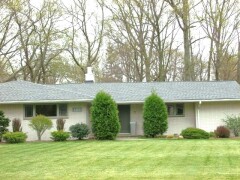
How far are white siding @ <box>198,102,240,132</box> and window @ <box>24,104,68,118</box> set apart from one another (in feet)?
27.9

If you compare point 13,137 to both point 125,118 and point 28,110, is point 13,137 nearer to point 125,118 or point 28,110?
point 28,110

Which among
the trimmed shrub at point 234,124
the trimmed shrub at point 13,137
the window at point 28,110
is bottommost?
the trimmed shrub at point 13,137

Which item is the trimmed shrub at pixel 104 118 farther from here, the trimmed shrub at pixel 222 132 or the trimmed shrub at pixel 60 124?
the trimmed shrub at pixel 222 132

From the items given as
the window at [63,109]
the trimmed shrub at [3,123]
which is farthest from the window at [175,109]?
the trimmed shrub at [3,123]

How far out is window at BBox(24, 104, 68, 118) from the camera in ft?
91.8

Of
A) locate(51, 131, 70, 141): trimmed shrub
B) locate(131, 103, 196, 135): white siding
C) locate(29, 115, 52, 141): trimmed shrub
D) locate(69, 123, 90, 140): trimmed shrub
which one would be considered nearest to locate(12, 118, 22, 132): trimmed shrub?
locate(29, 115, 52, 141): trimmed shrub

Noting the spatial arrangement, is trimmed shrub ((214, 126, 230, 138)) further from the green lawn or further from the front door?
the green lawn

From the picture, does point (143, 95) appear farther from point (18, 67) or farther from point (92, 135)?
point (18, 67)

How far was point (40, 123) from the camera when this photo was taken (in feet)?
85.7

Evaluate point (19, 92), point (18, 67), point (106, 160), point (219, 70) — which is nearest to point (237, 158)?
point (106, 160)

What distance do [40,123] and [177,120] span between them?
8.85 meters

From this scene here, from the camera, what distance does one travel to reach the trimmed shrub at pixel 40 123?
1027 inches

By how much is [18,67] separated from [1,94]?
1964 cm

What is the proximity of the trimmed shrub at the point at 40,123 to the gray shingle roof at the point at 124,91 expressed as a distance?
5.01 ft
